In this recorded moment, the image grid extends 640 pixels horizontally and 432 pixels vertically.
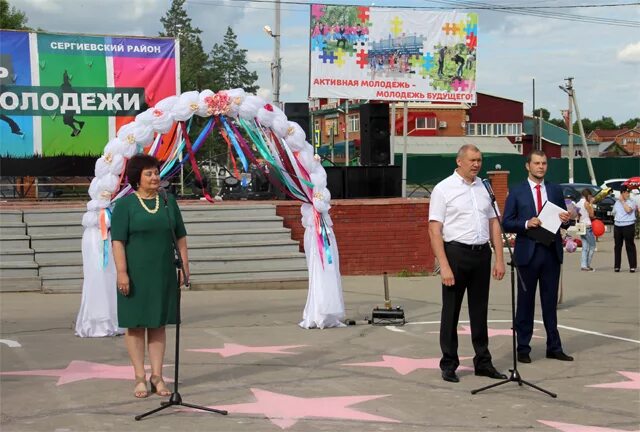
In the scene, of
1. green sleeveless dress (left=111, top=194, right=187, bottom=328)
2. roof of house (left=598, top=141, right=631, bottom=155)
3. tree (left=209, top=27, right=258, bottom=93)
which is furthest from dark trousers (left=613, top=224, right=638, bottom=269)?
roof of house (left=598, top=141, right=631, bottom=155)

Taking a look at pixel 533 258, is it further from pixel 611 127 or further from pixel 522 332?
pixel 611 127

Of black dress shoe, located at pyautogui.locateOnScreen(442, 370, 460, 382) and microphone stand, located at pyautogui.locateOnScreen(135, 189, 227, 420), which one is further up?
microphone stand, located at pyautogui.locateOnScreen(135, 189, 227, 420)

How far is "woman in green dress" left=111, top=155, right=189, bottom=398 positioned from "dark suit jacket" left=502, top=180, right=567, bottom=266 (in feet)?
11.6

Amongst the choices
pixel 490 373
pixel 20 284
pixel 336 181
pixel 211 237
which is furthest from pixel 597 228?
pixel 490 373

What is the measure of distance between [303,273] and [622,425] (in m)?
9.93

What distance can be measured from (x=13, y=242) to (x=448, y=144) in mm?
59645

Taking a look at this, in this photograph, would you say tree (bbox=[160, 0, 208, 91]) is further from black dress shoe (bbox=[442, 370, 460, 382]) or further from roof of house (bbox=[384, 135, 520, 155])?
black dress shoe (bbox=[442, 370, 460, 382])

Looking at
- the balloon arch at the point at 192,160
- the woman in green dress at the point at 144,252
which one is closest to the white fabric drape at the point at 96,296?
the balloon arch at the point at 192,160

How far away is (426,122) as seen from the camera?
259ft

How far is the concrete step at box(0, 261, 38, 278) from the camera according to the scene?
48.9 ft

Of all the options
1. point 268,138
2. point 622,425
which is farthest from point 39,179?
point 622,425

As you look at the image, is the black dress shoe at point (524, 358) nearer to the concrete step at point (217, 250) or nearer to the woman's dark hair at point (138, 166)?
the woman's dark hair at point (138, 166)

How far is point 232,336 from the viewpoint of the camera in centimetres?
1055

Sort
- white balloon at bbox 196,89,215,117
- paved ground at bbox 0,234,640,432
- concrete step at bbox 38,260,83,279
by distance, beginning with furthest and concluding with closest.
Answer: concrete step at bbox 38,260,83,279 → white balloon at bbox 196,89,215,117 → paved ground at bbox 0,234,640,432
